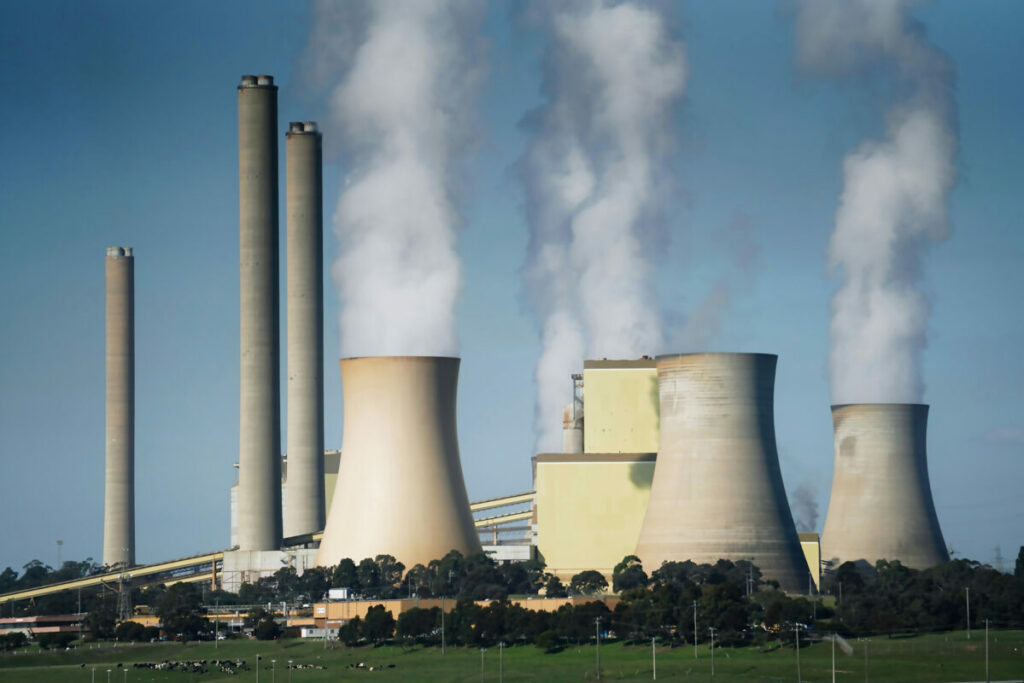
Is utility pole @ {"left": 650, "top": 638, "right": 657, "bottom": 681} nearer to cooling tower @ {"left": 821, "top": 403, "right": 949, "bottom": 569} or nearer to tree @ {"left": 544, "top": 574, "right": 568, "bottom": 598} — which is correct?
tree @ {"left": 544, "top": 574, "right": 568, "bottom": 598}

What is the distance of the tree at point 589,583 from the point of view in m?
61.8

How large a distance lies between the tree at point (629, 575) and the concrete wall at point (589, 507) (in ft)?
14.5

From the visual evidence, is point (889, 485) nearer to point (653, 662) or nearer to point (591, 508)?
point (591, 508)

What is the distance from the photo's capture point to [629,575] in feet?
189

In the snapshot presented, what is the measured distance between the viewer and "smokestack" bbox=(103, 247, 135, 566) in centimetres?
8194

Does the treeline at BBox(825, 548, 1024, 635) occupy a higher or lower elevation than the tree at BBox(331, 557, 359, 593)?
lower

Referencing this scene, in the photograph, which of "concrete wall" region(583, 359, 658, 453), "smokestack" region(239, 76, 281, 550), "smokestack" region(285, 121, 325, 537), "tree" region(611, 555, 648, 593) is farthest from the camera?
"smokestack" region(285, 121, 325, 537)

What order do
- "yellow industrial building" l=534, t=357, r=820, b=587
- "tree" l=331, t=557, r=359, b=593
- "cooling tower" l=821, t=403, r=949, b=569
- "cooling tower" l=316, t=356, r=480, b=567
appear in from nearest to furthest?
"cooling tower" l=316, t=356, r=480, b=567
"tree" l=331, t=557, r=359, b=593
"cooling tower" l=821, t=403, r=949, b=569
"yellow industrial building" l=534, t=357, r=820, b=587

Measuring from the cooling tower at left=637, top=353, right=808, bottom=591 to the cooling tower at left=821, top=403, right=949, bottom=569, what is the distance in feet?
18.0

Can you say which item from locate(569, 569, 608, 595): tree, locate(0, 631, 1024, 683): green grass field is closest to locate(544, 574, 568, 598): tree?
locate(569, 569, 608, 595): tree

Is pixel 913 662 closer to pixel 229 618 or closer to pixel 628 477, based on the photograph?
pixel 628 477

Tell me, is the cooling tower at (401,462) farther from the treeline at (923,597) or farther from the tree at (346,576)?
the treeline at (923,597)

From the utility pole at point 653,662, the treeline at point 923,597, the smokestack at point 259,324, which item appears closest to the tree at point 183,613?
the smokestack at point 259,324

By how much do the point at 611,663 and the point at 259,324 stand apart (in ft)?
84.9
